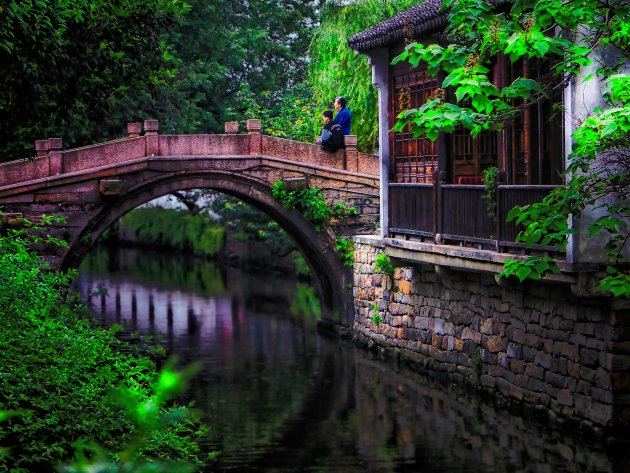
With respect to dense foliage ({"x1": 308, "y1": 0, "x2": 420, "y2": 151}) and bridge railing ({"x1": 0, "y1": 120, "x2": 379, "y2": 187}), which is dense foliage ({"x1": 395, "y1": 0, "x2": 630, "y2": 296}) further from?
dense foliage ({"x1": 308, "y1": 0, "x2": 420, "y2": 151})

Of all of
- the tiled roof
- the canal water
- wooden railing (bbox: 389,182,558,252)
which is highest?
the tiled roof

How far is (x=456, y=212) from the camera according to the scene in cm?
1531

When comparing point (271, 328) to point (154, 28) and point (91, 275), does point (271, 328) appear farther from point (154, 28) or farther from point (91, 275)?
point (91, 275)

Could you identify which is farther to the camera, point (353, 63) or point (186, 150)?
point (353, 63)

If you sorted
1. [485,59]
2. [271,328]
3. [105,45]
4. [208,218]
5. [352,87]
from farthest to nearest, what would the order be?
[208,218], [352,87], [271,328], [105,45], [485,59]

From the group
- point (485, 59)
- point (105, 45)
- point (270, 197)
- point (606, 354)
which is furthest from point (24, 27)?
point (270, 197)

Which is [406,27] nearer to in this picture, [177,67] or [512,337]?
[512,337]

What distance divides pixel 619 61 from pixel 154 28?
596 cm

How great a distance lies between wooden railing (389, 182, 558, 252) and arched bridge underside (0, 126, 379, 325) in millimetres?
4069

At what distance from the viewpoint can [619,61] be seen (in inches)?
464

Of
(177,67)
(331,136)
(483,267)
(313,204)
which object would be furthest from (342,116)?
(483,267)

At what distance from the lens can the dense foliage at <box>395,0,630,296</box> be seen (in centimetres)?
1059

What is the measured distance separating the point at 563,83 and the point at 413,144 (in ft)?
20.2

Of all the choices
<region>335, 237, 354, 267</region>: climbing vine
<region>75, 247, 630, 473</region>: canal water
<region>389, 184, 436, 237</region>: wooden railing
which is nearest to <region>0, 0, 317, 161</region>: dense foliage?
<region>389, 184, 436, 237</region>: wooden railing
